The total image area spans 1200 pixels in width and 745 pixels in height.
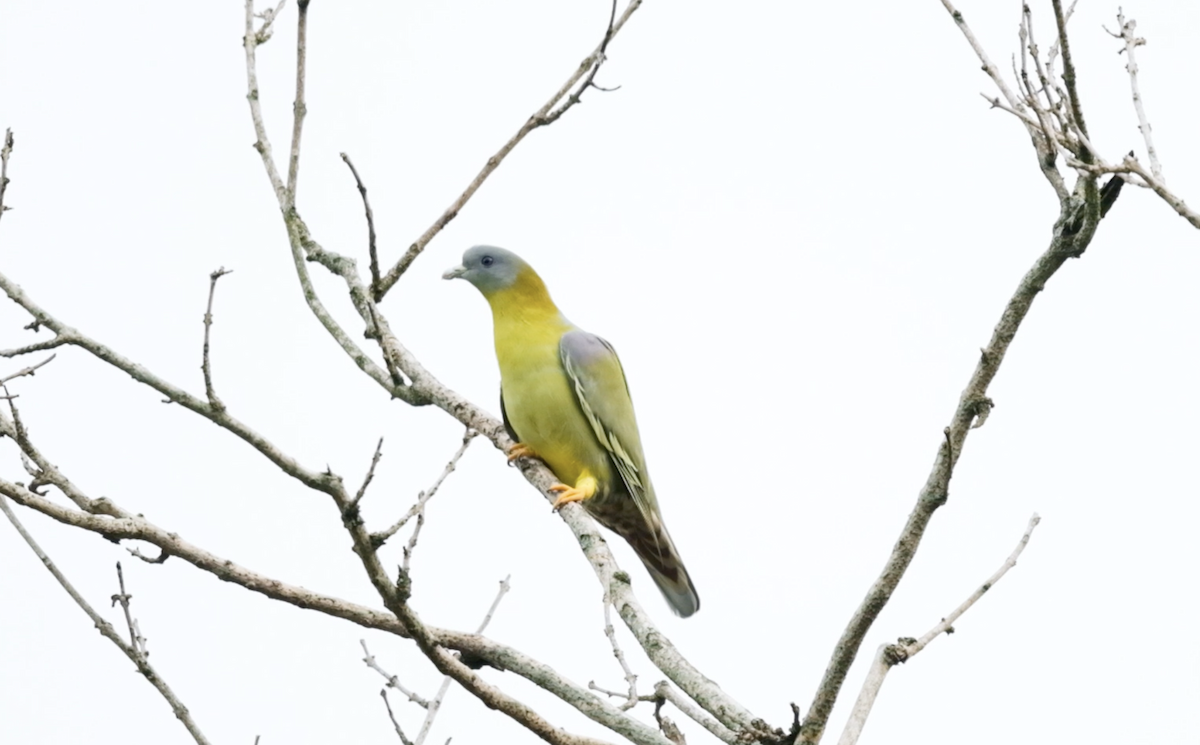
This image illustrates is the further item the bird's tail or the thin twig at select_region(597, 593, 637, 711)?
the bird's tail

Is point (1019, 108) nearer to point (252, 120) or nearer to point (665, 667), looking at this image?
point (665, 667)

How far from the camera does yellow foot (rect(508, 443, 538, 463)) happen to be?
19.9 feet

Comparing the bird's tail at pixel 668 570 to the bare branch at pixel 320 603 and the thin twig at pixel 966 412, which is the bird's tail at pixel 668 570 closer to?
the bare branch at pixel 320 603

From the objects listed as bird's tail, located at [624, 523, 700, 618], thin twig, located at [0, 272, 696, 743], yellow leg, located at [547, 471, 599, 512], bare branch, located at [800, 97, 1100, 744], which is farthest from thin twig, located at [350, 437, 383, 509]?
bird's tail, located at [624, 523, 700, 618]

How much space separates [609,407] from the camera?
649cm

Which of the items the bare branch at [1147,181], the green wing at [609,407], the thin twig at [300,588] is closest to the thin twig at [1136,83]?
the bare branch at [1147,181]

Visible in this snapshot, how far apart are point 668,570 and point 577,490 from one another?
0.79m

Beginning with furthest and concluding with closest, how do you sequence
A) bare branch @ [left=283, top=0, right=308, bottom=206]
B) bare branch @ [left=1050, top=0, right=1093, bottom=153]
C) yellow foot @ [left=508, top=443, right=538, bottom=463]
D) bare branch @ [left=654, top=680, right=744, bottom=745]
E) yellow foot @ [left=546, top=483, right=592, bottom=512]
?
yellow foot @ [left=508, top=443, right=538, bottom=463], yellow foot @ [left=546, top=483, right=592, bottom=512], bare branch @ [left=283, top=0, right=308, bottom=206], bare branch @ [left=654, top=680, right=744, bottom=745], bare branch @ [left=1050, top=0, right=1093, bottom=153]

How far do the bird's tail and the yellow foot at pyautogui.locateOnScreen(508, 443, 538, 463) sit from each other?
72 cm

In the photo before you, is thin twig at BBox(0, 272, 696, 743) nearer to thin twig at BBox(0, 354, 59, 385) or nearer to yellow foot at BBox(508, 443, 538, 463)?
thin twig at BBox(0, 354, 59, 385)

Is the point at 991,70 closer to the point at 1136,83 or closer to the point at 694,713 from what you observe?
the point at 1136,83

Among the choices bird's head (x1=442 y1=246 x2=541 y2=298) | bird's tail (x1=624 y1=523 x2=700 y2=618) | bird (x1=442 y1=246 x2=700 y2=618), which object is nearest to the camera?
bird (x1=442 y1=246 x2=700 y2=618)

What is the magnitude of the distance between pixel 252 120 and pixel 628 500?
104 inches

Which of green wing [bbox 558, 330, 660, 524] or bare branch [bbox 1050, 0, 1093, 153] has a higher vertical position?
green wing [bbox 558, 330, 660, 524]
